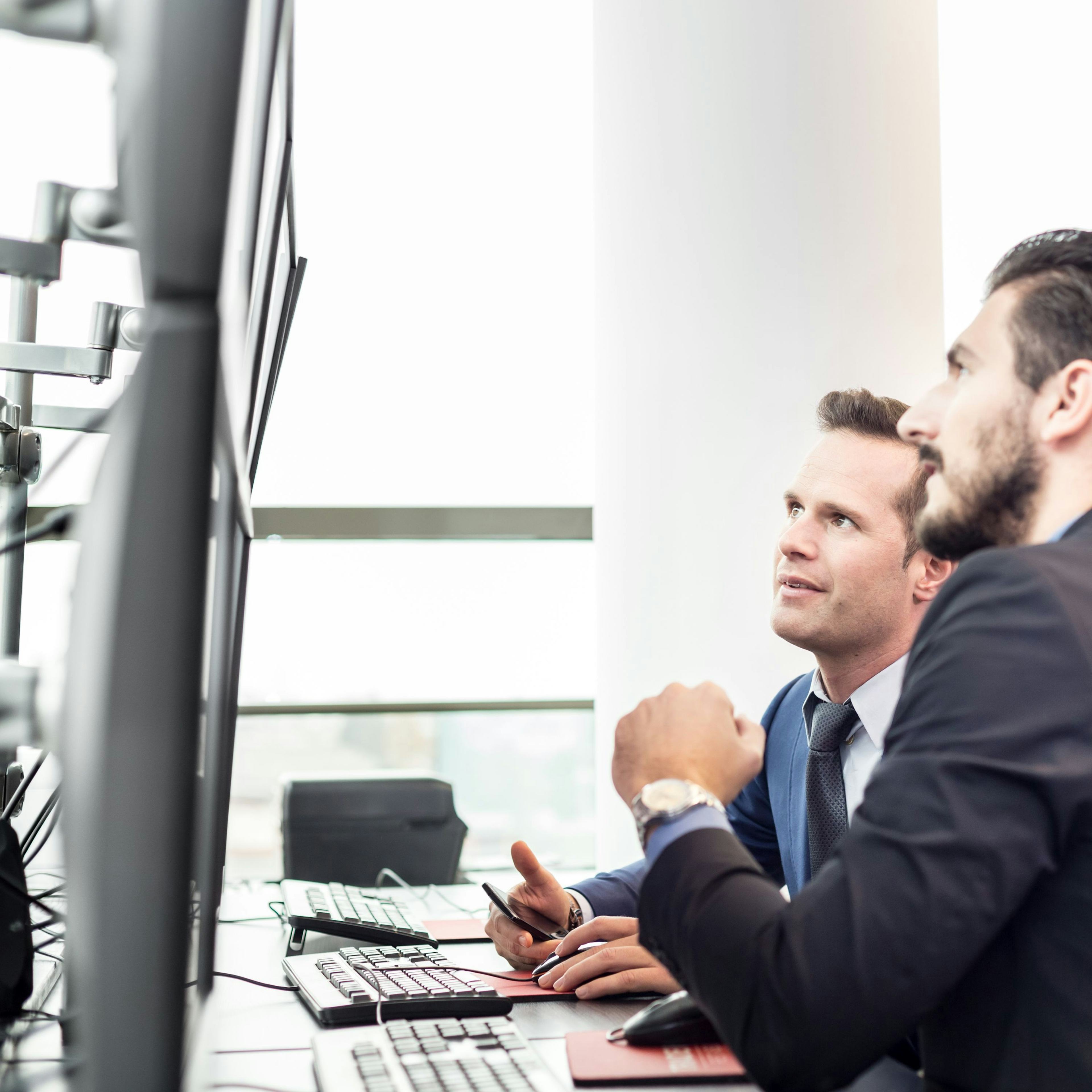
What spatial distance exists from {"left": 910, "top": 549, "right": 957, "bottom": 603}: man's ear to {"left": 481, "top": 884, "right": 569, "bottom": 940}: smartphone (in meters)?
0.74

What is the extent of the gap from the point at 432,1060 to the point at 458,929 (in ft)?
2.32

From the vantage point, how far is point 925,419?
0.99 metres

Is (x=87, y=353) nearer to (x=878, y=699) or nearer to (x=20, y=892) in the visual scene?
(x=20, y=892)

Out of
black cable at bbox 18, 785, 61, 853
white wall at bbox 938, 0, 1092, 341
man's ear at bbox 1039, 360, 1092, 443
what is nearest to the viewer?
man's ear at bbox 1039, 360, 1092, 443

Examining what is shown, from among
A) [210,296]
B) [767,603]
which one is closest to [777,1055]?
[210,296]

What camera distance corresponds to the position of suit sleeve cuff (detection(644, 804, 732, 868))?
0.80m

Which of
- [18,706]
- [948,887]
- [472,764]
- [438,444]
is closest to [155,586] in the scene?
[18,706]

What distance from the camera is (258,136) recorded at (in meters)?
0.72

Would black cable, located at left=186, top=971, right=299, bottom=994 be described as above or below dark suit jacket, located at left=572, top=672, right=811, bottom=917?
below

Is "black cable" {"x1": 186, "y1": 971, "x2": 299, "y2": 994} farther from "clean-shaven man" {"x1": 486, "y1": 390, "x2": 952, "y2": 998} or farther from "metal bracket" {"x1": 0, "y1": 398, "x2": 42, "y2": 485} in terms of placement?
"metal bracket" {"x1": 0, "y1": 398, "x2": 42, "y2": 485}

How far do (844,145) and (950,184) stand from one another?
1536 millimetres

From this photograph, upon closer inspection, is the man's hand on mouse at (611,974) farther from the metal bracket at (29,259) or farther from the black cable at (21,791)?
the metal bracket at (29,259)

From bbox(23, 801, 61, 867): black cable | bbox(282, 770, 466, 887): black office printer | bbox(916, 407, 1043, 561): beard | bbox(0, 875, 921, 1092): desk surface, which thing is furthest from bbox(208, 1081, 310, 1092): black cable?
bbox(282, 770, 466, 887): black office printer

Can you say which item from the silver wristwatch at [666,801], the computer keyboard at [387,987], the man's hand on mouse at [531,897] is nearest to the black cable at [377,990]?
the computer keyboard at [387,987]
